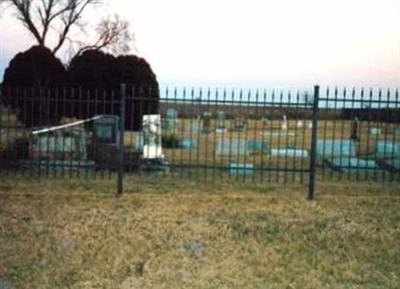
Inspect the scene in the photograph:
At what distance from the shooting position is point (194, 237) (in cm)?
766

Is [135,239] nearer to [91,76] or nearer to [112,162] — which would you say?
[112,162]

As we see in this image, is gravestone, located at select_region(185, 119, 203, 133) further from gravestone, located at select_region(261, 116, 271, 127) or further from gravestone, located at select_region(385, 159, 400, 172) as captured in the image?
gravestone, located at select_region(385, 159, 400, 172)

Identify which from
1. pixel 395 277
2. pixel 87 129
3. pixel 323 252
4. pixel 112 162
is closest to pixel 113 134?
pixel 112 162

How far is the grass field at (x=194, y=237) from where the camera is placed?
5957 millimetres

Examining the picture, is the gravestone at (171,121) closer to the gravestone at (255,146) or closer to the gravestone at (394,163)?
Result: the gravestone at (255,146)

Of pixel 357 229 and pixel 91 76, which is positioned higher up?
pixel 91 76

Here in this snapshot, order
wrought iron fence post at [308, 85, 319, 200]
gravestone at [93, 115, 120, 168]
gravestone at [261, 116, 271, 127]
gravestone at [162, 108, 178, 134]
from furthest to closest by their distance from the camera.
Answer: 1. gravestone at [162, 108, 178, 134]
2. gravestone at [261, 116, 271, 127]
3. gravestone at [93, 115, 120, 168]
4. wrought iron fence post at [308, 85, 319, 200]

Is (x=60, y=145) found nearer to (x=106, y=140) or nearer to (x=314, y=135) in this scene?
(x=106, y=140)

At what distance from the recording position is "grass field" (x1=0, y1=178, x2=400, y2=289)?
596 cm

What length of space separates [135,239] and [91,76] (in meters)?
13.1

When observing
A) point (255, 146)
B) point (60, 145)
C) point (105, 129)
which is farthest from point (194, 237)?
point (255, 146)

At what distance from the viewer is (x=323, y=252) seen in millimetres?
7051

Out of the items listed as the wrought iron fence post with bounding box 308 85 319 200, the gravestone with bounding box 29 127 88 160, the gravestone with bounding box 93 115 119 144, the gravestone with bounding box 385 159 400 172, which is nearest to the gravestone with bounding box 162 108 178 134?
the gravestone with bounding box 93 115 119 144

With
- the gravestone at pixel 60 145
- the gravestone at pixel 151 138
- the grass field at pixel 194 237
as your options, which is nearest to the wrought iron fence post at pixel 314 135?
the grass field at pixel 194 237
